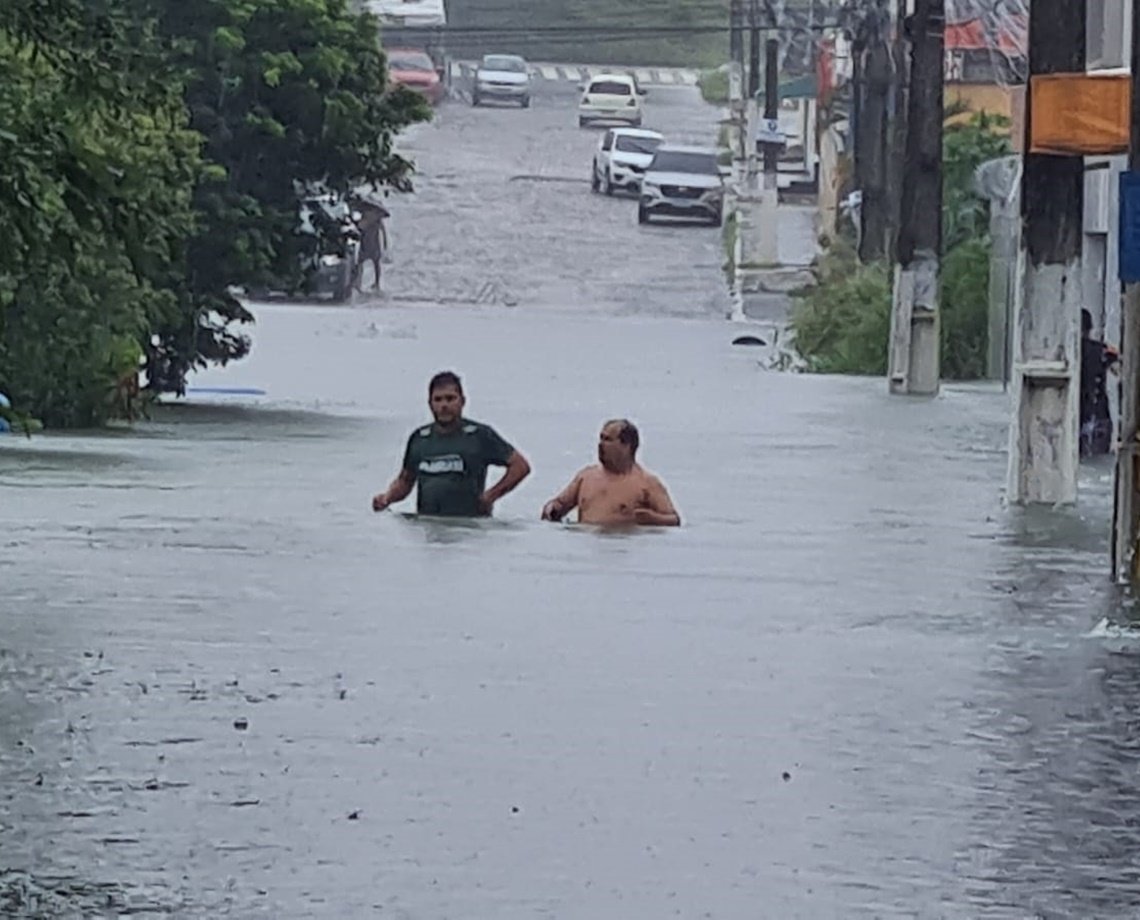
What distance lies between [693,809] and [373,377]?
106 ft

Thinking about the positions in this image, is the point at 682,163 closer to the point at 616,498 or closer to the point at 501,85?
the point at 501,85

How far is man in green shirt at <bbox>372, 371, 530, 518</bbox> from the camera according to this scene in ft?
65.3

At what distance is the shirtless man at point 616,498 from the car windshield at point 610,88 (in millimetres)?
61613

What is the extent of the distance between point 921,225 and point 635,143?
3306cm

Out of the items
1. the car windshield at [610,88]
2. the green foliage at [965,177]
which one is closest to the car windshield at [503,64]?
the car windshield at [610,88]

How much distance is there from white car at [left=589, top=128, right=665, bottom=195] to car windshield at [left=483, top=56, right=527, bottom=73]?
14398mm

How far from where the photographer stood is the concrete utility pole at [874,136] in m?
53.0

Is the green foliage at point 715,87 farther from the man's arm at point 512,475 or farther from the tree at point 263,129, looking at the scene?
the man's arm at point 512,475

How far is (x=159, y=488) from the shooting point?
77.5 ft

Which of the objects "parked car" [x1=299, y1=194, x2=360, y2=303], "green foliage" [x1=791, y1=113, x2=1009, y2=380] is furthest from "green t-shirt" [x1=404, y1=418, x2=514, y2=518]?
"green foliage" [x1=791, y1=113, x2=1009, y2=380]

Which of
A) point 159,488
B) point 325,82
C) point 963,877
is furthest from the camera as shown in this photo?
point 325,82

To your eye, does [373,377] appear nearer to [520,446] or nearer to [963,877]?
[520,446]

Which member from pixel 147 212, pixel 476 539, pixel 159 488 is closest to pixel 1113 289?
pixel 159 488

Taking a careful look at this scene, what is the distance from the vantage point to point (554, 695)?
42.8ft
